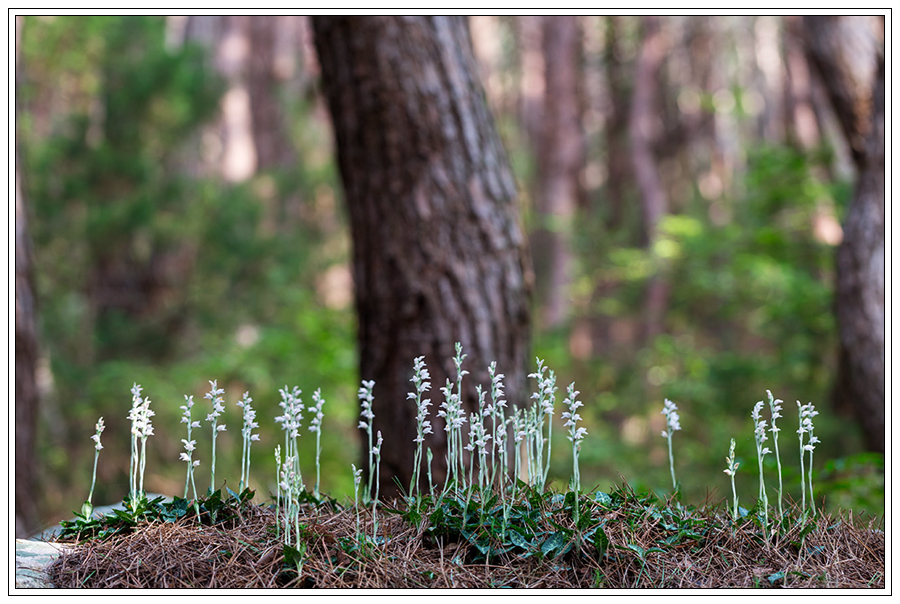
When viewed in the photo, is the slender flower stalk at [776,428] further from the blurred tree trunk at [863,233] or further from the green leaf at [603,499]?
the blurred tree trunk at [863,233]

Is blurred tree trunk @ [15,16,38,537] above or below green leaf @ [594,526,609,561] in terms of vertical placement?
above

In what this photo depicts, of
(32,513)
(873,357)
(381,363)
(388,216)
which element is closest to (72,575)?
(381,363)

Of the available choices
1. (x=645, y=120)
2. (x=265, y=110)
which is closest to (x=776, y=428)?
(x=645, y=120)

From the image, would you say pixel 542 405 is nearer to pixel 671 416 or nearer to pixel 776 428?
pixel 671 416

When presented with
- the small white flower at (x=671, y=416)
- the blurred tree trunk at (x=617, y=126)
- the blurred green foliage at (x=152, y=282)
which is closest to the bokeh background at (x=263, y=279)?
the blurred green foliage at (x=152, y=282)

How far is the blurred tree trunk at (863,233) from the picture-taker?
4430mm

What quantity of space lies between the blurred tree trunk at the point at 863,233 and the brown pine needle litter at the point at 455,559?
2896 mm

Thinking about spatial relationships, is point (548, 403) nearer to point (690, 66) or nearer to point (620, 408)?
point (620, 408)

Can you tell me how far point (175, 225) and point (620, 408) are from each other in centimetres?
697

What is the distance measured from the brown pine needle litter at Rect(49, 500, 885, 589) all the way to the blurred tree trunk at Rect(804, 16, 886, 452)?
9.50 ft

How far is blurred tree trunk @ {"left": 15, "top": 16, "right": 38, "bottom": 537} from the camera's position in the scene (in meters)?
4.46

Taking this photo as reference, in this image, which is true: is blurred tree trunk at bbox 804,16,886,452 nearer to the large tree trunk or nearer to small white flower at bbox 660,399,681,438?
the large tree trunk

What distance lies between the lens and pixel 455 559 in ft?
5.98

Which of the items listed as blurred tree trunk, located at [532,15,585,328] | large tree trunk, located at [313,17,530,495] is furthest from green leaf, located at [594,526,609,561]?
blurred tree trunk, located at [532,15,585,328]
